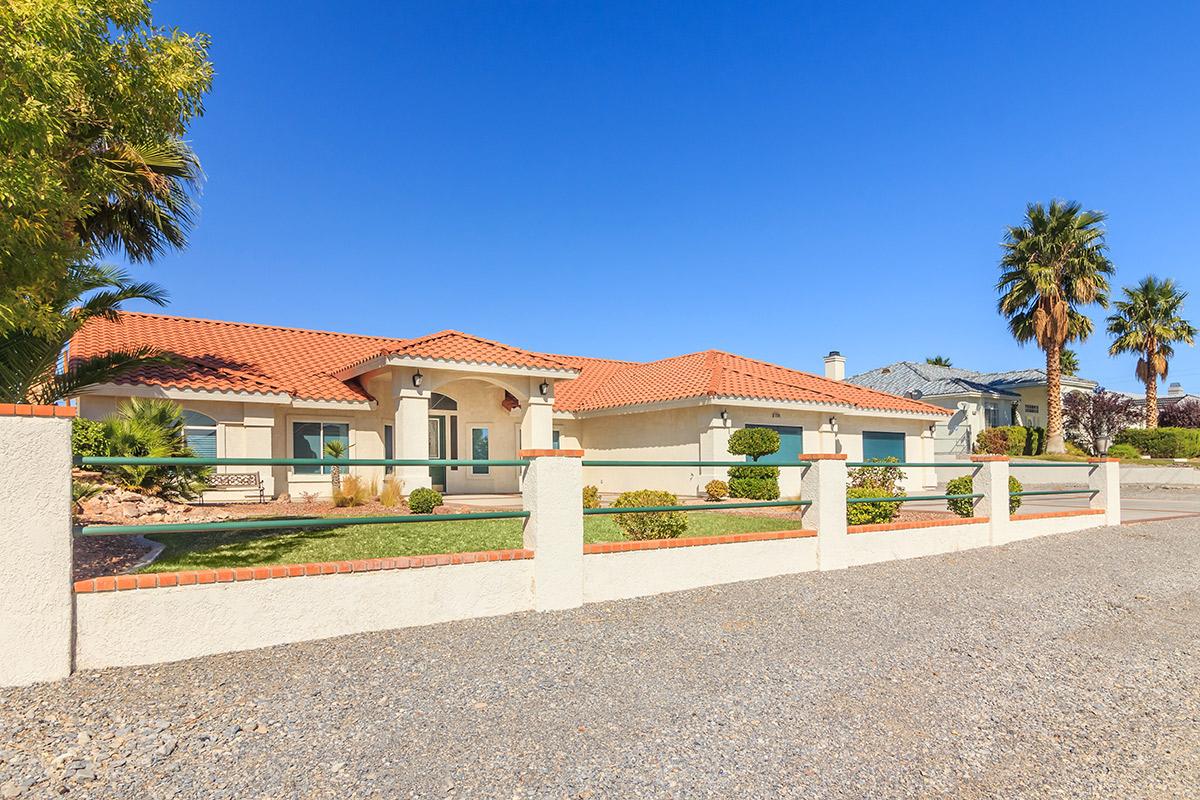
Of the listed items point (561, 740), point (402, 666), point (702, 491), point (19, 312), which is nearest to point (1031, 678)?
point (561, 740)

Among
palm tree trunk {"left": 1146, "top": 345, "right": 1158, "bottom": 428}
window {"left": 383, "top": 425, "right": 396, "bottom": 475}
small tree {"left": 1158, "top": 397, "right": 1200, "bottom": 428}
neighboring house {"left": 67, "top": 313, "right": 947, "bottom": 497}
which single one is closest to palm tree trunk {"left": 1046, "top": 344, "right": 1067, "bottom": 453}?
palm tree trunk {"left": 1146, "top": 345, "right": 1158, "bottom": 428}

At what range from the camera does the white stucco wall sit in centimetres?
505

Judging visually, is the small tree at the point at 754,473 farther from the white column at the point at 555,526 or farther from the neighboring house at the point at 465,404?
the white column at the point at 555,526

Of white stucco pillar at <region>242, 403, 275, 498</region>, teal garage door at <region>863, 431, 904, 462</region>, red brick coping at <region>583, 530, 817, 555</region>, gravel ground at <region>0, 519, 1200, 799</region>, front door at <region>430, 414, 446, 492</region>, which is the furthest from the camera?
teal garage door at <region>863, 431, 904, 462</region>

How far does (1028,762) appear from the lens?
13.0ft

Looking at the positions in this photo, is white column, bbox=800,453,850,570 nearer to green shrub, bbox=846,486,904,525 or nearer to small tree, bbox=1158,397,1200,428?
green shrub, bbox=846,486,904,525

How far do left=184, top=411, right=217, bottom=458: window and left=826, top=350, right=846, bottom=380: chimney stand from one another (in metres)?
23.6

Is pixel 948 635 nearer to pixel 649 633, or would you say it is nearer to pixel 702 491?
pixel 649 633

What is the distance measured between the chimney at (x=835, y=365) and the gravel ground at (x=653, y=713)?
24.1m

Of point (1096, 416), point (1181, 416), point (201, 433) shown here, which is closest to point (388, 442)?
point (201, 433)

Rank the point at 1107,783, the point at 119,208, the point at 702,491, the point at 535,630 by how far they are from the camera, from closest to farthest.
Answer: the point at 1107,783, the point at 535,630, the point at 119,208, the point at 702,491

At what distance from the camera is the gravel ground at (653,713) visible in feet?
12.0

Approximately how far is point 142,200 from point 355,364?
643 cm

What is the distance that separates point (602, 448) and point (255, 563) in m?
16.3
